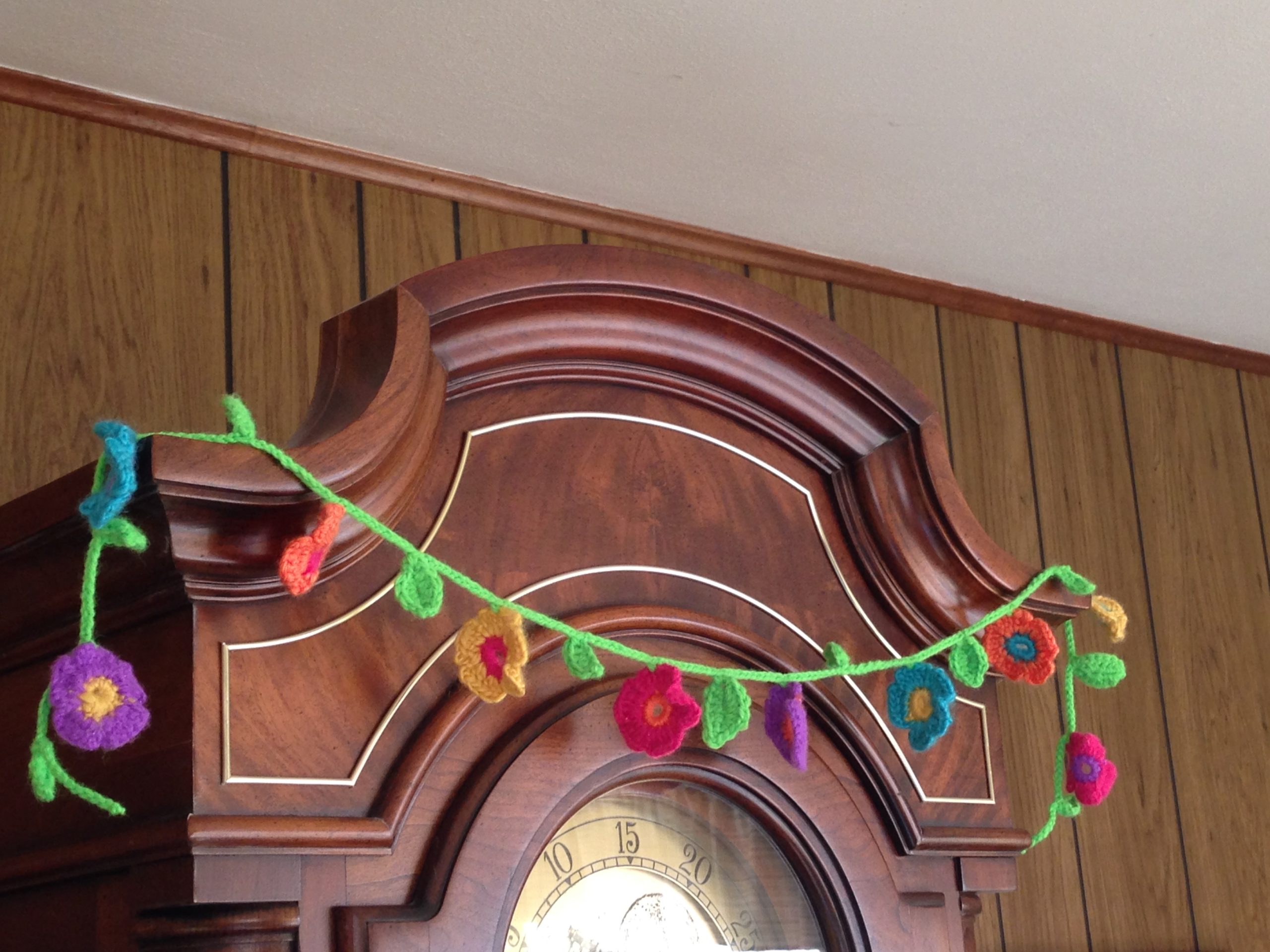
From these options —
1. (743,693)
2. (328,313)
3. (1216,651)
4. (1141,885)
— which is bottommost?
(1141,885)

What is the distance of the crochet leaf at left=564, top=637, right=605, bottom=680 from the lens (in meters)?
0.86

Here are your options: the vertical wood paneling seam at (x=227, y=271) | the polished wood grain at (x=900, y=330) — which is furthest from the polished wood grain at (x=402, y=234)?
the polished wood grain at (x=900, y=330)

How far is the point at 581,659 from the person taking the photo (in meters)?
0.86

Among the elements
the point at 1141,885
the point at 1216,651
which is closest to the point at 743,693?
the point at 1141,885

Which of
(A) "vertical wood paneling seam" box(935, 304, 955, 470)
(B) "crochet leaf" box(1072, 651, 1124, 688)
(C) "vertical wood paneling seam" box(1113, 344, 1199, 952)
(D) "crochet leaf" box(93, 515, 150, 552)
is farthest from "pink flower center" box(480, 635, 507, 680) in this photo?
(C) "vertical wood paneling seam" box(1113, 344, 1199, 952)

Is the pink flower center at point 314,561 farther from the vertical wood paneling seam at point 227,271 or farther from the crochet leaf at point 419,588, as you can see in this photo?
the vertical wood paneling seam at point 227,271

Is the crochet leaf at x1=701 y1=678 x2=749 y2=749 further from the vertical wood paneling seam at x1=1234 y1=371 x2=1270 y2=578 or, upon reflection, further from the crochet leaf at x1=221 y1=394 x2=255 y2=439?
the vertical wood paneling seam at x1=1234 y1=371 x2=1270 y2=578

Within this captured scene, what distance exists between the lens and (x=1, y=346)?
1348 millimetres

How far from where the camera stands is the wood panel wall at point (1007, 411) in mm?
1400

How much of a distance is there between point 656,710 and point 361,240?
89cm

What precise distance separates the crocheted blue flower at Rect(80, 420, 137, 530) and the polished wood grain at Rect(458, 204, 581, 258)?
0.95 metres

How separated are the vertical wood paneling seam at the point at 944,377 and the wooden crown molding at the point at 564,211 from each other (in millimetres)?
29

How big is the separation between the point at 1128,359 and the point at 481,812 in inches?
66.0

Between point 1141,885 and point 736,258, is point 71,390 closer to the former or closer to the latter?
point 736,258
